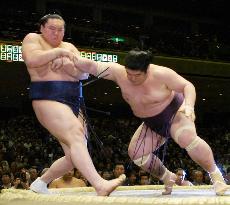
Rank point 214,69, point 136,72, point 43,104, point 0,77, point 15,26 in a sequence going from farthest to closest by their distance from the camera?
point 214,69 → point 0,77 → point 15,26 → point 43,104 → point 136,72

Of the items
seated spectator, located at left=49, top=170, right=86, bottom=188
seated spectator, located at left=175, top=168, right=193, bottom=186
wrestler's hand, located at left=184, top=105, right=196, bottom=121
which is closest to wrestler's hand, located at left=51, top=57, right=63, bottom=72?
wrestler's hand, located at left=184, top=105, right=196, bottom=121

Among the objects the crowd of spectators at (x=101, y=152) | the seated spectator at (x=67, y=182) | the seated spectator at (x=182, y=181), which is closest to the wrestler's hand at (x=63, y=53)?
the seated spectator at (x=182, y=181)

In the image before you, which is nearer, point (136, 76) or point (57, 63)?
point (136, 76)

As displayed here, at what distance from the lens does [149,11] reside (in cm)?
1344

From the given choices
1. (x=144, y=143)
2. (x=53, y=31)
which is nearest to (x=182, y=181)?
(x=144, y=143)

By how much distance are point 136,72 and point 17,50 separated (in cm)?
642

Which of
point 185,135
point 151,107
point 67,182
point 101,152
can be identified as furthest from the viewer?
point 101,152

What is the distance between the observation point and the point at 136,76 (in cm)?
225

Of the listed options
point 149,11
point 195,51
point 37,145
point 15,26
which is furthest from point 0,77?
point 149,11

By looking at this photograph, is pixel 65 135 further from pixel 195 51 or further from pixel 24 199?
pixel 195 51

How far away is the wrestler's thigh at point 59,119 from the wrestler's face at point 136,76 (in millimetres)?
323

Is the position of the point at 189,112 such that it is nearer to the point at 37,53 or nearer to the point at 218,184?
the point at 218,184

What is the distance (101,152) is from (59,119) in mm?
2866

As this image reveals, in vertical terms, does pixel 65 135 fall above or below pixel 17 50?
above
